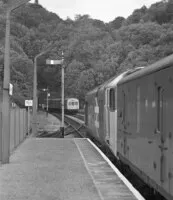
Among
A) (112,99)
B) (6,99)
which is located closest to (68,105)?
(6,99)

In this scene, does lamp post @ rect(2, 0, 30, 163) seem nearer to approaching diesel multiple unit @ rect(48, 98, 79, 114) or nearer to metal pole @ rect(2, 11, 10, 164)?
metal pole @ rect(2, 11, 10, 164)

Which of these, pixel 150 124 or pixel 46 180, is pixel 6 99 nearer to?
pixel 46 180

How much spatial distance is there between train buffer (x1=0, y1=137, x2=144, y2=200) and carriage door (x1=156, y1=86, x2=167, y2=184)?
1759 mm

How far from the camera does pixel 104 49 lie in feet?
276

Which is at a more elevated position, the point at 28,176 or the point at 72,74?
the point at 72,74

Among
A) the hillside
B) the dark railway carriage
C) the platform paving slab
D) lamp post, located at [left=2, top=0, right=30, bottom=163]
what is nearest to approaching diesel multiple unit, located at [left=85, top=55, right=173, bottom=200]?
the dark railway carriage

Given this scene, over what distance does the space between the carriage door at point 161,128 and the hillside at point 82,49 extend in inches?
1374

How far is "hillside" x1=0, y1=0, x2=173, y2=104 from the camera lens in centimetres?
6096

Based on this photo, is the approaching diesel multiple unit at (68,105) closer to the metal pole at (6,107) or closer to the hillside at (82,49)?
the hillside at (82,49)

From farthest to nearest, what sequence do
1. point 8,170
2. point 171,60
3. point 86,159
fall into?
point 86,159 → point 8,170 → point 171,60

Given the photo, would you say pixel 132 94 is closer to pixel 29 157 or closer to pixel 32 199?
pixel 32 199

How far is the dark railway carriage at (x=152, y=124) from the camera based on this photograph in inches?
286

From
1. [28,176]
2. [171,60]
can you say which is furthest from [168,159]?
[28,176]

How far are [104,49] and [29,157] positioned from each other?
66.9 m
